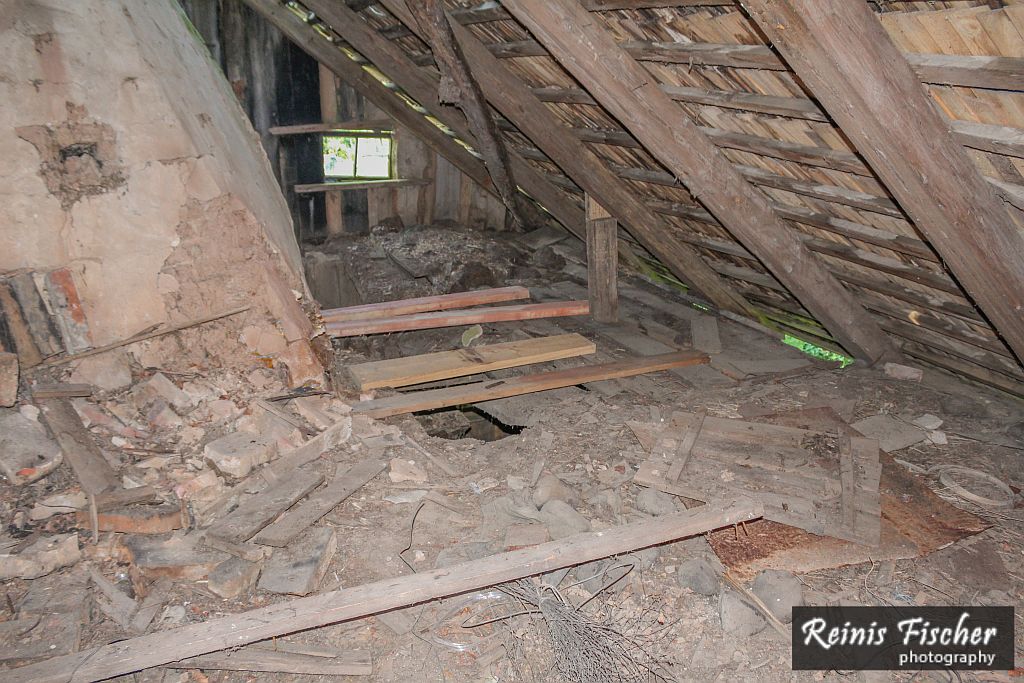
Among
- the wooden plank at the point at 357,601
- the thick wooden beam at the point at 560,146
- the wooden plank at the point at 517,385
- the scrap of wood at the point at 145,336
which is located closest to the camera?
the wooden plank at the point at 357,601

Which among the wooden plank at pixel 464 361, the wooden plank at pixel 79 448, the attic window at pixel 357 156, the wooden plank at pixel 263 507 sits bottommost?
the wooden plank at pixel 263 507

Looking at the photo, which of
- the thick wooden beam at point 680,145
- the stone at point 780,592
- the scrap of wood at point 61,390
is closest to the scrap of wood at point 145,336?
the scrap of wood at point 61,390

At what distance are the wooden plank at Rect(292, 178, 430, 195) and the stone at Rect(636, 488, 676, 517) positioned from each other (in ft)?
20.4

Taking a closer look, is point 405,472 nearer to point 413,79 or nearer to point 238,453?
point 238,453

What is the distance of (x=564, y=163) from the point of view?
221 inches

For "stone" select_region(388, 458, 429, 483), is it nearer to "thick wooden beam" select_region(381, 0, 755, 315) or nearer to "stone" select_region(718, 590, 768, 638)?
"stone" select_region(718, 590, 768, 638)

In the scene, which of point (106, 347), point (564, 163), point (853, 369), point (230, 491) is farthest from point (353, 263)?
point (853, 369)

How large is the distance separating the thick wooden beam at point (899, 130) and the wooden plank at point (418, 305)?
3.60 meters

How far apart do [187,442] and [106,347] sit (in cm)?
82

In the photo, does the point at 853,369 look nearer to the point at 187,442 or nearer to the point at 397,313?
the point at 397,313

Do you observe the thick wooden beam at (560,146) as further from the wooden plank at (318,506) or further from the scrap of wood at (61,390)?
the scrap of wood at (61,390)

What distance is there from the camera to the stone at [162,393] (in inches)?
165

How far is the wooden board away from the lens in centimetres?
373

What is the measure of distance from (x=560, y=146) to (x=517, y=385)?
1885mm
